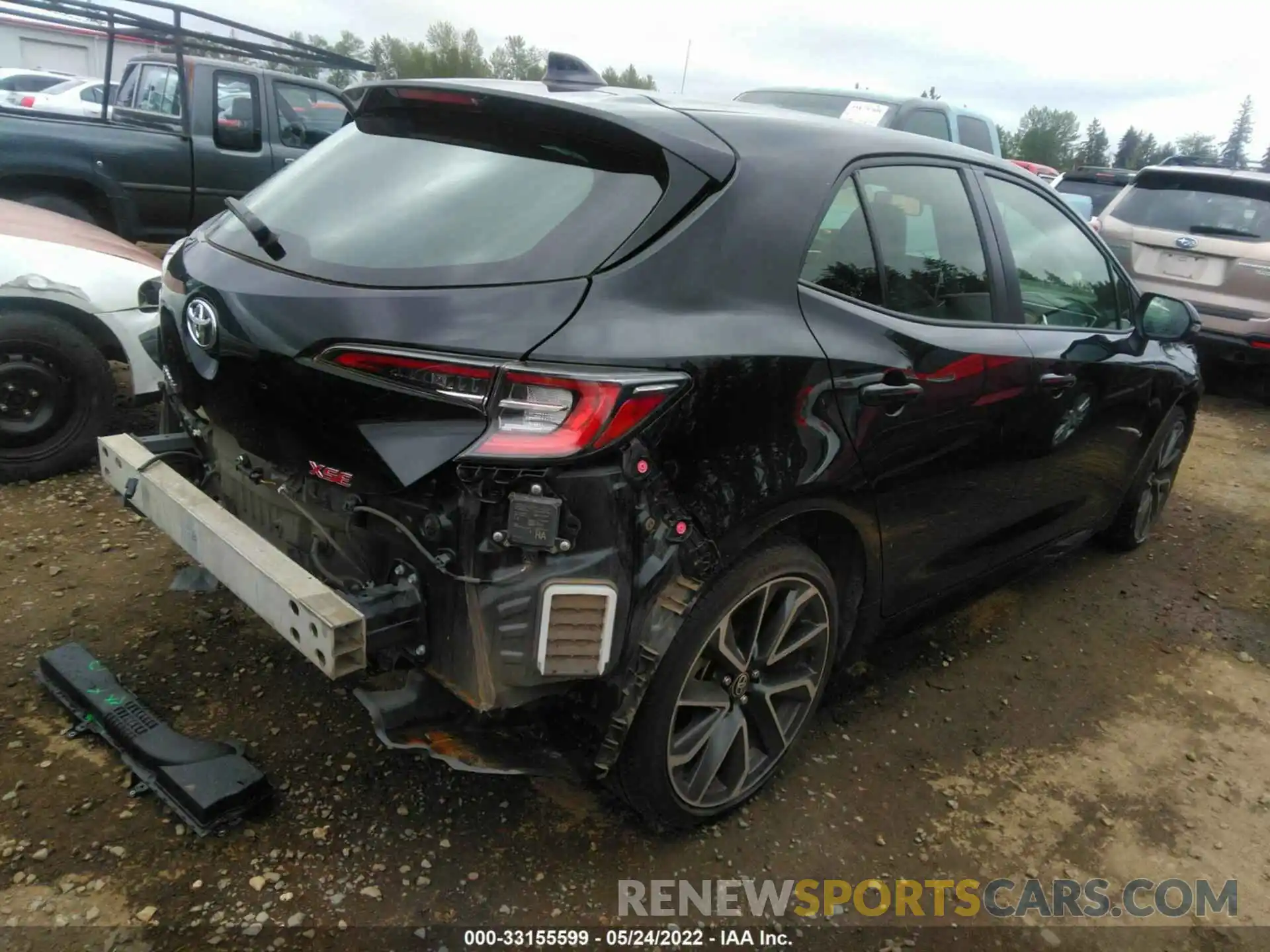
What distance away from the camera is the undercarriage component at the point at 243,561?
6.18 feet

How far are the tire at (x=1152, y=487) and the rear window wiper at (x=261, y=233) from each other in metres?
3.72

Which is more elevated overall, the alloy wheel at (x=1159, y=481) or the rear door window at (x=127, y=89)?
the rear door window at (x=127, y=89)

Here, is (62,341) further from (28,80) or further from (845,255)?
(28,80)

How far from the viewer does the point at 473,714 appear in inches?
83.4

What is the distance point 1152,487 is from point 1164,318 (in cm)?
121

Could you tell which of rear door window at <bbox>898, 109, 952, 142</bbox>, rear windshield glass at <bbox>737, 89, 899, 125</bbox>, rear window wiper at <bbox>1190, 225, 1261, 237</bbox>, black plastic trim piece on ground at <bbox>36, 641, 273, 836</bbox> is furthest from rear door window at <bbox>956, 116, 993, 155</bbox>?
black plastic trim piece on ground at <bbox>36, 641, 273, 836</bbox>

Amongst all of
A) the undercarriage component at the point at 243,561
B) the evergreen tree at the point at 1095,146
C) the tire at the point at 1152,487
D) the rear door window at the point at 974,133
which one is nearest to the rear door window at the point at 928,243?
the undercarriage component at the point at 243,561

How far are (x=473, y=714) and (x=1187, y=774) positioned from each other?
242cm

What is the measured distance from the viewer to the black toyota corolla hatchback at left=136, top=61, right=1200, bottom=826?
6.25 feet

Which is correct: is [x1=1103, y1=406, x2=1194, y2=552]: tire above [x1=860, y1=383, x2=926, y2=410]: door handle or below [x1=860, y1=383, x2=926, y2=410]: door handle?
below

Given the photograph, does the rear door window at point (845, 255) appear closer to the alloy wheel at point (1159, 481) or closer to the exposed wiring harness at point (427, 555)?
the exposed wiring harness at point (427, 555)

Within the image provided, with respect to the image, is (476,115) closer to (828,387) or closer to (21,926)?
(828,387)

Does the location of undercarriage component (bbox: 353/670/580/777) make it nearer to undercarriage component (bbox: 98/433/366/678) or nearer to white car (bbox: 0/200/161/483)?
undercarriage component (bbox: 98/433/366/678)

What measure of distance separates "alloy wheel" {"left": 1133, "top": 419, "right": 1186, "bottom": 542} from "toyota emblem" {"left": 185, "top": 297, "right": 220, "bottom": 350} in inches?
158
